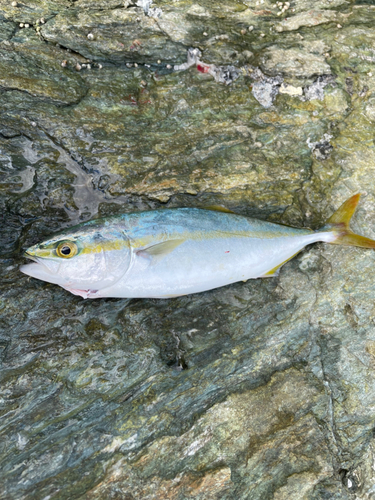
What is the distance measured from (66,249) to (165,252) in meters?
0.67

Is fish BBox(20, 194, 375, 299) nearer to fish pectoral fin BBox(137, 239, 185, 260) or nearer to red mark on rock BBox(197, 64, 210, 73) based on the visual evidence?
fish pectoral fin BBox(137, 239, 185, 260)

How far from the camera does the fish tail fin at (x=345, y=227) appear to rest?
2781 millimetres

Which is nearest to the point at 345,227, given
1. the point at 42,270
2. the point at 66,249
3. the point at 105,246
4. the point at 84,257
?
the point at 105,246

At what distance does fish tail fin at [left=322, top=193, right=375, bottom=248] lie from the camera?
2.78 meters

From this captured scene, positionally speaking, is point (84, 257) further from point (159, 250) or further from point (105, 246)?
point (159, 250)

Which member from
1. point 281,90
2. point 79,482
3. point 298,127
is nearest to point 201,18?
point 281,90

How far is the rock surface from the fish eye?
513mm

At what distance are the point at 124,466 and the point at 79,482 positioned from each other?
0.29 metres

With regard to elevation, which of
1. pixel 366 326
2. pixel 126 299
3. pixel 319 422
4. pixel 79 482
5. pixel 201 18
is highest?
pixel 201 18

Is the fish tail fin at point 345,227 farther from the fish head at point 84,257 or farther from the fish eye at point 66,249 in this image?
the fish eye at point 66,249

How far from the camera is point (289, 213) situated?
3002mm

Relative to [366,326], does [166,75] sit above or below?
above

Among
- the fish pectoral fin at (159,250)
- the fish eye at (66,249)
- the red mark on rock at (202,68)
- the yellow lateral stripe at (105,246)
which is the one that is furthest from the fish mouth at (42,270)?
the red mark on rock at (202,68)

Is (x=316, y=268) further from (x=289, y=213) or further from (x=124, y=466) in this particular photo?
(x=124, y=466)
